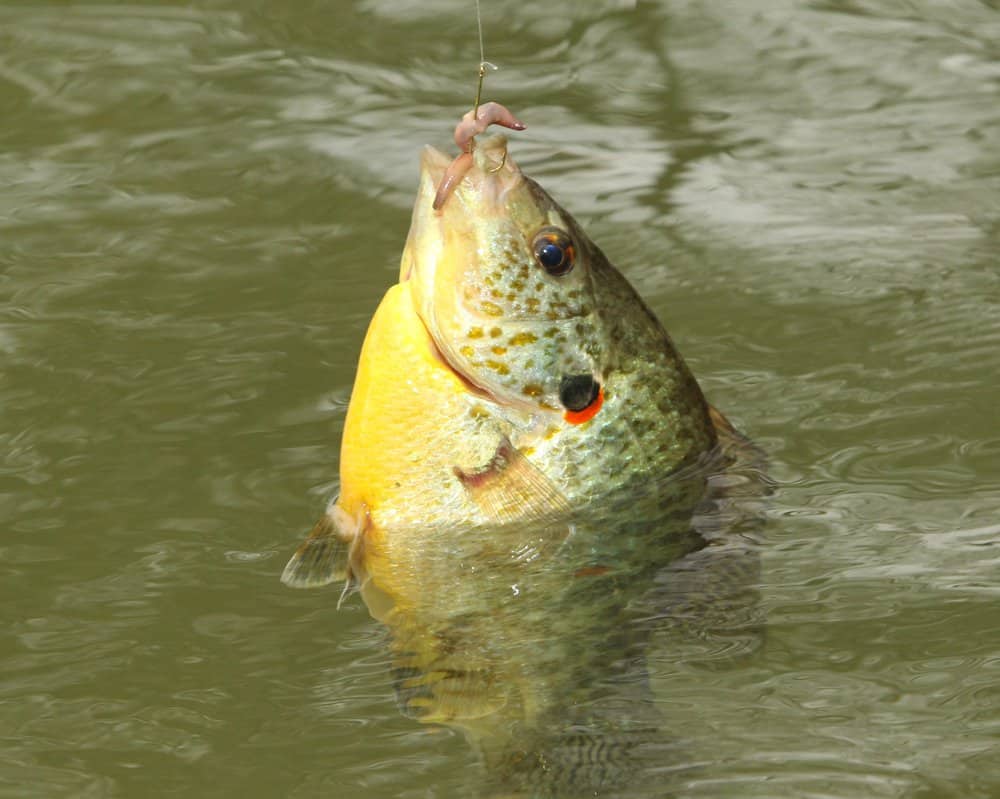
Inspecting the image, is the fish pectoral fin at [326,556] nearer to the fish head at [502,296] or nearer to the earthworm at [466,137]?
the fish head at [502,296]

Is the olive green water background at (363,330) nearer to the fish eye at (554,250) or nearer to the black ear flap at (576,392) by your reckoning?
the black ear flap at (576,392)

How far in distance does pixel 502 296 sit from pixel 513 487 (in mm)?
458

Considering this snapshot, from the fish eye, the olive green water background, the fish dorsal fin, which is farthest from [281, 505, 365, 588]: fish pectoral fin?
the fish eye

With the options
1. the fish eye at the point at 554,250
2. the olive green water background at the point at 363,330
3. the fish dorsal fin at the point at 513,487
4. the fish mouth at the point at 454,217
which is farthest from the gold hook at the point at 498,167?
the olive green water background at the point at 363,330

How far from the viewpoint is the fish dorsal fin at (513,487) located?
430cm

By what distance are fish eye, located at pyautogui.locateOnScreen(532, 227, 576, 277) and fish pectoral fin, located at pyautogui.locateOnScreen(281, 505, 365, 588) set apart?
2.46ft

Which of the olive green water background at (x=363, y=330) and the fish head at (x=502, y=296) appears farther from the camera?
the fish head at (x=502, y=296)

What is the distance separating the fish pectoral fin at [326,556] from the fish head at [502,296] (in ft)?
1.56

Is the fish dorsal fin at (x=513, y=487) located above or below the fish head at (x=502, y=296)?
below

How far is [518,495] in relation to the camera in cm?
432

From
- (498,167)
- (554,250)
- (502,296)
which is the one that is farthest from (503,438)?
(498,167)

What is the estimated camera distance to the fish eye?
439 centimetres

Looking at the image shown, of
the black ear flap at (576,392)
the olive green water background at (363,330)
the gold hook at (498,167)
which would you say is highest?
the gold hook at (498,167)

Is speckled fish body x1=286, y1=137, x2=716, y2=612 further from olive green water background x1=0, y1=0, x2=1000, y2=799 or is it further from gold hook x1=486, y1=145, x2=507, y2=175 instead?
olive green water background x1=0, y1=0, x2=1000, y2=799
